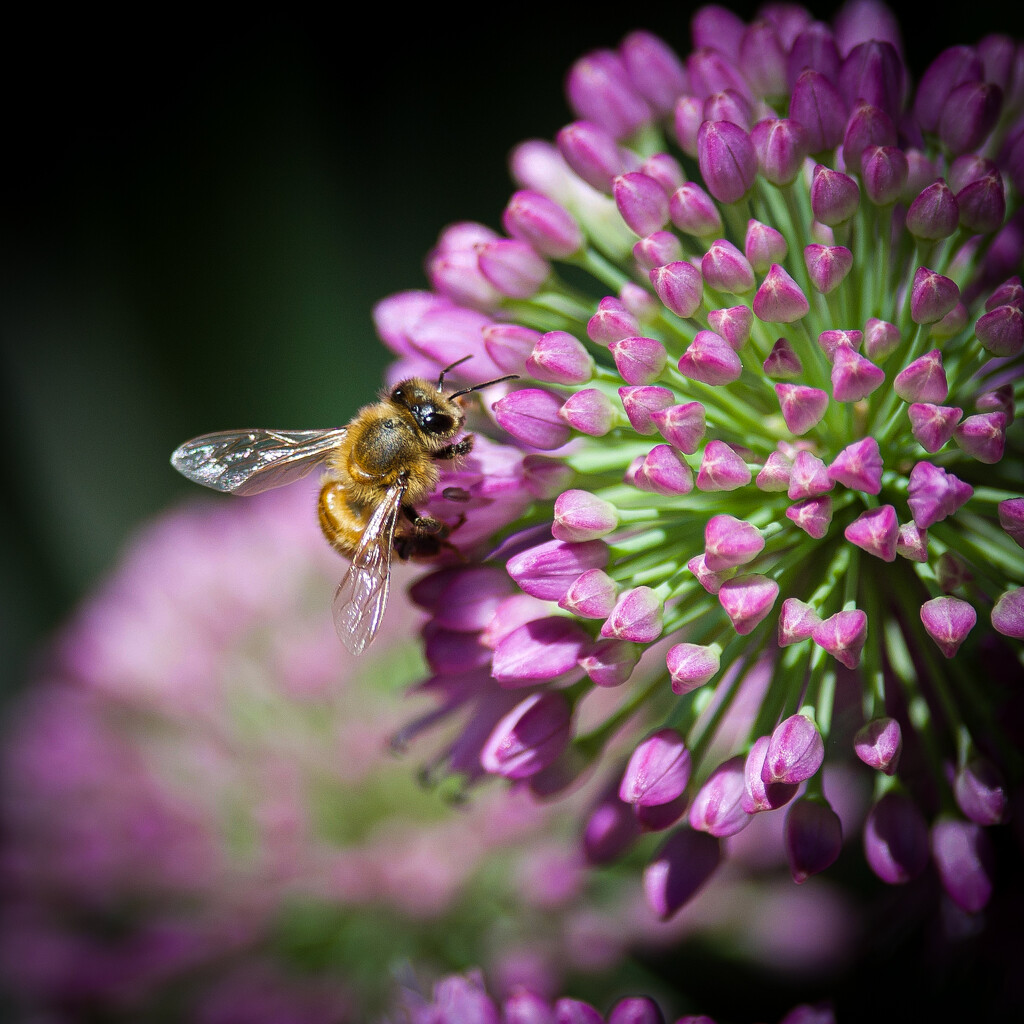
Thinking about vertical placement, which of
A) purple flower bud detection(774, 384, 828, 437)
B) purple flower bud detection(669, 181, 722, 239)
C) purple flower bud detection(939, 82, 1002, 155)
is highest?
purple flower bud detection(939, 82, 1002, 155)

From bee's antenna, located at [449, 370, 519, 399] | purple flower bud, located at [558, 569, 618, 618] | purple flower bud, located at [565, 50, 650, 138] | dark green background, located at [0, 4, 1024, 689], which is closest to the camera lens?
purple flower bud, located at [558, 569, 618, 618]

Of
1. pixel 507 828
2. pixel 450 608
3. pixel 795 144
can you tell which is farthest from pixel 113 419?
pixel 795 144

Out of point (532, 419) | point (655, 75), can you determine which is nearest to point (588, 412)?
point (532, 419)

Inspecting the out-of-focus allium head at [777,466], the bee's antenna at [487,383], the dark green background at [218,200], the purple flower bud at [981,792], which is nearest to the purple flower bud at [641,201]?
the out-of-focus allium head at [777,466]

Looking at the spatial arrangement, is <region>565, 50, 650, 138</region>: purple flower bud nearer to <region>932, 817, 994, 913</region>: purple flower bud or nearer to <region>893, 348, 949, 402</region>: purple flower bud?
<region>893, 348, 949, 402</region>: purple flower bud

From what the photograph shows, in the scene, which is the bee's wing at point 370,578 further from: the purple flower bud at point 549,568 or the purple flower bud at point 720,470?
the purple flower bud at point 720,470

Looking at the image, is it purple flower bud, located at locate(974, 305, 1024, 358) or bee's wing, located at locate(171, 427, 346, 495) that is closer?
purple flower bud, located at locate(974, 305, 1024, 358)

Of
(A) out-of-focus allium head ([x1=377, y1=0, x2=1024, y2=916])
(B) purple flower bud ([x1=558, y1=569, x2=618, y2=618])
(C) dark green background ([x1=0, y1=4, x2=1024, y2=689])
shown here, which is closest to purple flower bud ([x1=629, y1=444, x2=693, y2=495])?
(A) out-of-focus allium head ([x1=377, y1=0, x2=1024, y2=916])
